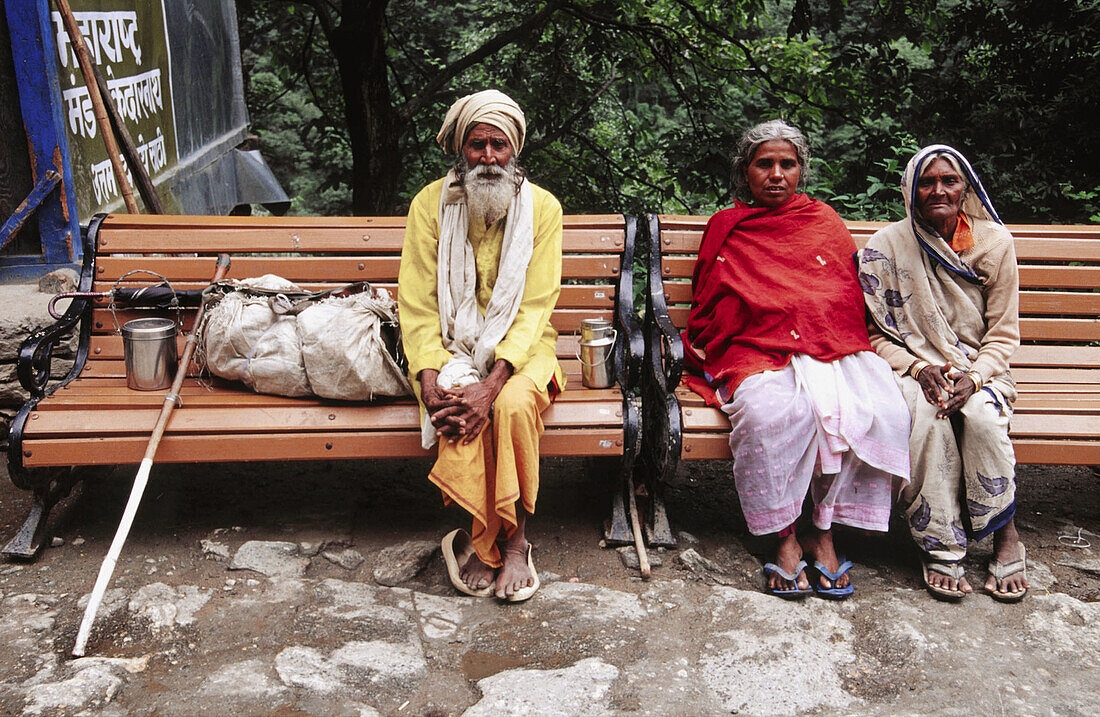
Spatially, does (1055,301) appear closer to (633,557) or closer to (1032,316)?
(1032,316)

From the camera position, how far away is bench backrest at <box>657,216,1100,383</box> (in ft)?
13.2

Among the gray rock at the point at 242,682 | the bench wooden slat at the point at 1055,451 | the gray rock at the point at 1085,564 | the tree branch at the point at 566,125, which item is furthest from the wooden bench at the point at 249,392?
the tree branch at the point at 566,125

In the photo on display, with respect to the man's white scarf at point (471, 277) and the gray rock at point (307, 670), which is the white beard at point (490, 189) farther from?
the gray rock at point (307, 670)

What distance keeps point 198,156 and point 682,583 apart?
22.4 feet

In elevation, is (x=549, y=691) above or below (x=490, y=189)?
below

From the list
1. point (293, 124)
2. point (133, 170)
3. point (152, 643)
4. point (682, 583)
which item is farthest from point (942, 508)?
point (293, 124)

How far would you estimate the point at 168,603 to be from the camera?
3023mm

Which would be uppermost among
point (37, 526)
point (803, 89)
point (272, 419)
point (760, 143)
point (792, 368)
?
point (803, 89)

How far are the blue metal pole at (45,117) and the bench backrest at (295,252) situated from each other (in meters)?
0.95

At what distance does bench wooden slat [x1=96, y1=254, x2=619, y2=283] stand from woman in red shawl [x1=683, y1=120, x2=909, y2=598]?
19.6 inches

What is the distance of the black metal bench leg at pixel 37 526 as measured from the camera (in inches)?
130

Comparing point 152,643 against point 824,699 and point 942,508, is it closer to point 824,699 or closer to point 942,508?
point 824,699

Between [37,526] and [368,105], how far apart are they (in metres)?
3.96

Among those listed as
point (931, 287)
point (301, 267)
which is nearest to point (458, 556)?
point (301, 267)
